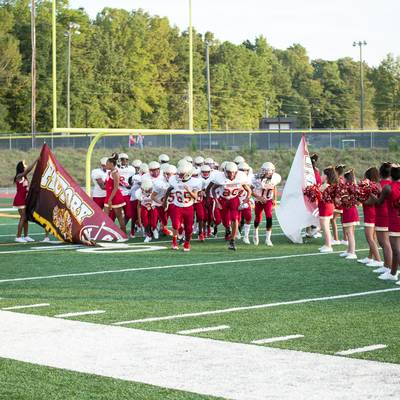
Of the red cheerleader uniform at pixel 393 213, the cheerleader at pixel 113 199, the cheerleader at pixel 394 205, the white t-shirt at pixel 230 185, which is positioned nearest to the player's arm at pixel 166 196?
the white t-shirt at pixel 230 185

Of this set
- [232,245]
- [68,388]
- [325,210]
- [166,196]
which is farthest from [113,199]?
[68,388]

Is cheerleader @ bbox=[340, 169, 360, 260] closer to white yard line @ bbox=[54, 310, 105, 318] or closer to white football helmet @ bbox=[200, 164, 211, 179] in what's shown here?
white football helmet @ bbox=[200, 164, 211, 179]

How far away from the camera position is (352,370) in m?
6.72

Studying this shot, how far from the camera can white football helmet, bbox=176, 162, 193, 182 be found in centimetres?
1562

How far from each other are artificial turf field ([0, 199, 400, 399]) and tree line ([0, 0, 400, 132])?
35.6 meters

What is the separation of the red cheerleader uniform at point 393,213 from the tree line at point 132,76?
38.8 m

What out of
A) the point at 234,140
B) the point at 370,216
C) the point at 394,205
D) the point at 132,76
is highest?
the point at 132,76

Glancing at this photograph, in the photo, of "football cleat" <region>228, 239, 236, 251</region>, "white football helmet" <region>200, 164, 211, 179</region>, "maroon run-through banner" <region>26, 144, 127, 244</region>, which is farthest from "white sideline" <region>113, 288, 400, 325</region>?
"white football helmet" <region>200, 164, 211, 179</region>

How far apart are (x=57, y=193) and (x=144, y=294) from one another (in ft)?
21.0

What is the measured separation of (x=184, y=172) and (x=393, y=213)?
5.23m

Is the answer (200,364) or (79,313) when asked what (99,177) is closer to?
(79,313)

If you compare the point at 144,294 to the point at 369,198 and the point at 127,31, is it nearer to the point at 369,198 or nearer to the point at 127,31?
the point at 369,198

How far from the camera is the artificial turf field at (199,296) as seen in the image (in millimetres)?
6723

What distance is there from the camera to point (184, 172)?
15.7m
